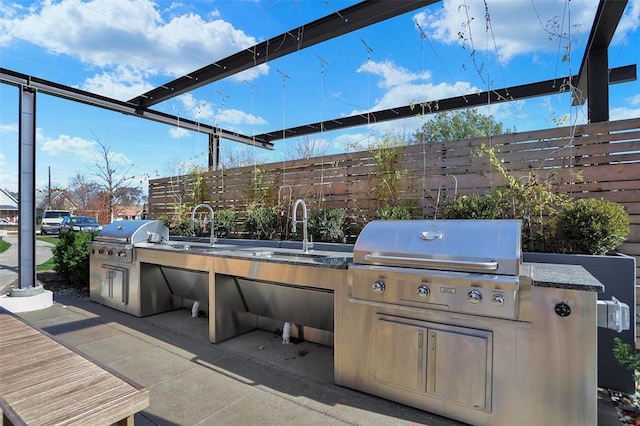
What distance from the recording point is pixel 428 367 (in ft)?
6.66

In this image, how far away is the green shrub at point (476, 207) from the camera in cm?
329

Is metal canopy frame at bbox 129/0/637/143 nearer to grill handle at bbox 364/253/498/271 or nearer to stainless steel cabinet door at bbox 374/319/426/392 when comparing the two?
grill handle at bbox 364/253/498/271

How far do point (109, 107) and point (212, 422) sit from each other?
5526mm

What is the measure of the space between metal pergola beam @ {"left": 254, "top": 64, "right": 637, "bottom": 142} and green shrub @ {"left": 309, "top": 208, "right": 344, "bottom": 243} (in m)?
2.01

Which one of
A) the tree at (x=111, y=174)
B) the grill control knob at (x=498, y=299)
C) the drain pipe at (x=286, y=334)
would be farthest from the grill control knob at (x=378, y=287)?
the tree at (x=111, y=174)

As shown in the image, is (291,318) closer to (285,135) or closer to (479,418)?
(479,418)

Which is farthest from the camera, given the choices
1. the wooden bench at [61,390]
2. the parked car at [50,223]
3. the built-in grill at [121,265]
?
the parked car at [50,223]

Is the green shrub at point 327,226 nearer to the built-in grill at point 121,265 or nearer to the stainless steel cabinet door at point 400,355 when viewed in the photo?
the stainless steel cabinet door at point 400,355

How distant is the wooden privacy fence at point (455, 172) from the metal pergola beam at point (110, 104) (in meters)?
1.51

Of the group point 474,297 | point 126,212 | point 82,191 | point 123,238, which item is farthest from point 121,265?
point 82,191

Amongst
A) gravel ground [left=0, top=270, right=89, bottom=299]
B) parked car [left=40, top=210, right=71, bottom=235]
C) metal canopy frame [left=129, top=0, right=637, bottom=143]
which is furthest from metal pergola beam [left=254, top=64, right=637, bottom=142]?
parked car [left=40, top=210, right=71, bottom=235]

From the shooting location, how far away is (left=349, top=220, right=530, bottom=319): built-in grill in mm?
1829

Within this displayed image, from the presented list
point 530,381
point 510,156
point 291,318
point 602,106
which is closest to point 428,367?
point 530,381

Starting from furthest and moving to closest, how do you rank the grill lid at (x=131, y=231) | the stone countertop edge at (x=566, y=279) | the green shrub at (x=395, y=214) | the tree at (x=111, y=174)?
the tree at (x=111, y=174) → the grill lid at (x=131, y=231) → the green shrub at (x=395, y=214) → the stone countertop edge at (x=566, y=279)
